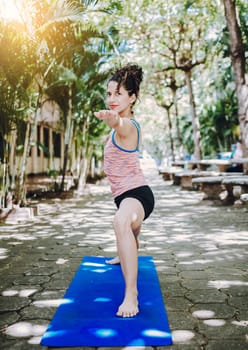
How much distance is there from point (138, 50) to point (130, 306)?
1750cm

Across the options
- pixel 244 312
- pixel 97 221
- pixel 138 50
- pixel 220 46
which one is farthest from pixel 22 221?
pixel 138 50

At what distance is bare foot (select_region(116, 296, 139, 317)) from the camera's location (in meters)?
2.55

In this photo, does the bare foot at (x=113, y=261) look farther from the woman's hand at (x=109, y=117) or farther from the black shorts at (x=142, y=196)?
the woman's hand at (x=109, y=117)

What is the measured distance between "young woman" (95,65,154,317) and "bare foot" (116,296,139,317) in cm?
3

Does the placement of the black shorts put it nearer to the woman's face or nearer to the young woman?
the young woman

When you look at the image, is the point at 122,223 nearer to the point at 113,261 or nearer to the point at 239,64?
the point at 113,261

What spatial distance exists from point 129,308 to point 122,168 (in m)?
0.98

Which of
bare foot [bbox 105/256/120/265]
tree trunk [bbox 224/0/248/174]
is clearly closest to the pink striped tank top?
bare foot [bbox 105/256/120/265]

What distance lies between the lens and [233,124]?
77.0 ft

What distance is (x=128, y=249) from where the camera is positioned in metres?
2.70

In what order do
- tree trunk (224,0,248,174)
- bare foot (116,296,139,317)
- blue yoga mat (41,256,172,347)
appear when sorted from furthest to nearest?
tree trunk (224,0,248,174), bare foot (116,296,139,317), blue yoga mat (41,256,172,347)

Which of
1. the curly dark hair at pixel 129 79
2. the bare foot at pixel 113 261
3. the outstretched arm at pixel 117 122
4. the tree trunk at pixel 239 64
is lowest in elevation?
the bare foot at pixel 113 261

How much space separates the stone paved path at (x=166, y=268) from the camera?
2.39m

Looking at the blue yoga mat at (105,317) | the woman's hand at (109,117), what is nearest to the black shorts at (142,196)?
the woman's hand at (109,117)
